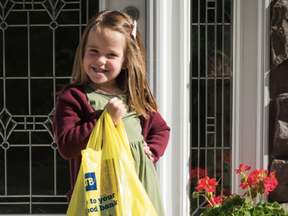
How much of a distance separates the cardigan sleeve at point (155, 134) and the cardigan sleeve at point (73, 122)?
0.34 metres

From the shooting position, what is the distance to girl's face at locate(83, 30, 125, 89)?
1338mm

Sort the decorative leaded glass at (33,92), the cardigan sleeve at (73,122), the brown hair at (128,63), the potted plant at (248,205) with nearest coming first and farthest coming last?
the cardigan sleeve at (73,122) < the brown hair at (128,63) < the potted plant at (248,205) < the decorative leaded glass at (33,92)

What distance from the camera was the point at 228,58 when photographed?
2.17 meters

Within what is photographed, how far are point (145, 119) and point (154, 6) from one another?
2.79 ft

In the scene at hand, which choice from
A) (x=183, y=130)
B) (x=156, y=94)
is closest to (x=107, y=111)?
(x=156, y=94)

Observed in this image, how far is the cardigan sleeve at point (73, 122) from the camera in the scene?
1.26 meters

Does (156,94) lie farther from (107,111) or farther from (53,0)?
(53,0)

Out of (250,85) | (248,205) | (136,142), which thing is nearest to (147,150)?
(136,142)

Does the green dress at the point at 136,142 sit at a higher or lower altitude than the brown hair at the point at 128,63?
lower

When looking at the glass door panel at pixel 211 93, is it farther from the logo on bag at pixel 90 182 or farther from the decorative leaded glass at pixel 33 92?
the logo on bag at pixel 90 182

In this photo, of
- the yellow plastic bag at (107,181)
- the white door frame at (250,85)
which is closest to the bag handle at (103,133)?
the yellow plastic bag at (107,181)

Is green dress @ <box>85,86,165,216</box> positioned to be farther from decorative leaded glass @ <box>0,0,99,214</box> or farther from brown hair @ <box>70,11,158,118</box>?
decorative leaded glass @ <box>0,0,99,214</box>

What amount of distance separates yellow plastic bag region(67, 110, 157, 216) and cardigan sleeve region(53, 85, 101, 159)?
6cm

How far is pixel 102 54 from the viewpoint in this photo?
1.35 m
